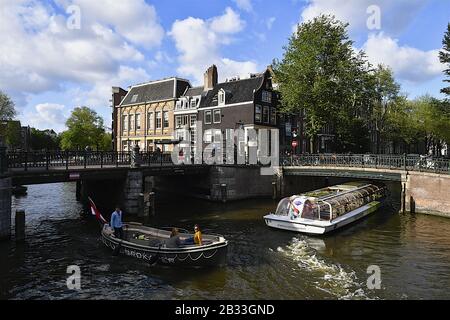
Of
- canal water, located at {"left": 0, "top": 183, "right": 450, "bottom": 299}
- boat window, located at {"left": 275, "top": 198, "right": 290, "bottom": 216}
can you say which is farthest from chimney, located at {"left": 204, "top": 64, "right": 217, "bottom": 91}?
boat window, located at {"left": 275, "top": 198, "right": 290, "bottom": 216}

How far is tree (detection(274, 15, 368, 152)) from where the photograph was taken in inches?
1796

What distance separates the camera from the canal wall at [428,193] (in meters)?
30.4

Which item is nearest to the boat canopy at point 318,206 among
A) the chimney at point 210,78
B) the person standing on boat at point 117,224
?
the person standing on boat at point 117,224

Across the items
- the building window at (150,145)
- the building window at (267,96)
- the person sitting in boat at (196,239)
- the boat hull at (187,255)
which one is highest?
the building window at (267,96)

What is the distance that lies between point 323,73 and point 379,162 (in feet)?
52.1

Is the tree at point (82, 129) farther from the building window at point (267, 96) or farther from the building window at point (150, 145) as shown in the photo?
the building window at point (267, 96)

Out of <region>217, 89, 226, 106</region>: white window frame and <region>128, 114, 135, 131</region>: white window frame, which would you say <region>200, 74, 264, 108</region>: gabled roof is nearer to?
<region>217, 89, 226, 106</region>: white window frame

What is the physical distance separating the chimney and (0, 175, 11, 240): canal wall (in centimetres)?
4028

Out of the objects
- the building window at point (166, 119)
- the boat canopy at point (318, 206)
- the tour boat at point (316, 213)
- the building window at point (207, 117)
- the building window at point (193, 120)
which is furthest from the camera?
the building window at point (166, 119)

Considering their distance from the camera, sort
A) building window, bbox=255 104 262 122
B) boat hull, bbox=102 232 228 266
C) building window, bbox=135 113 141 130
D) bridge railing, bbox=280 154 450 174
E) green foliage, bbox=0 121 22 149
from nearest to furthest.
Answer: boat hull, bbox=102 232 228 266
bridge railing, bbox=280 154 450 174
building window, bbox=255 104 262 122
building window, bbox=135 113 141 130
green foliage, bbox=0 121 22 149

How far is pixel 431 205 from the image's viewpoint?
3142 centimetres

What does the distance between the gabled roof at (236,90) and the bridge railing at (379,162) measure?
1252cm

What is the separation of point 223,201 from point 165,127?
2762cm
